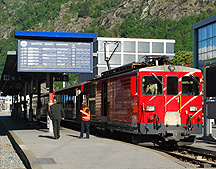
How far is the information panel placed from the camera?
75.2 ft

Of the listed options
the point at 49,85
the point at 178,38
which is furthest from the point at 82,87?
the point at 178,38

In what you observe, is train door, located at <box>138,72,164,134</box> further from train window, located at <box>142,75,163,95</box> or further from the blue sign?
the blue sign

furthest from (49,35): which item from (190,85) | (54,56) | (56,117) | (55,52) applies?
(190,85)

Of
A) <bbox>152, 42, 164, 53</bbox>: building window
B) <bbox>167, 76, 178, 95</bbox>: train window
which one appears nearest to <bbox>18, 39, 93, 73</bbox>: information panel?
<bbox>167, 76, 178, 95</bbox>: train window

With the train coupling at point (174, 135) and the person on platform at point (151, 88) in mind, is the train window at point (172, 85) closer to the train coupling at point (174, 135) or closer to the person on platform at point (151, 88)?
the person on platform at point (151, 88)

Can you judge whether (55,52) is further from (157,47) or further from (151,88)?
(157,47)

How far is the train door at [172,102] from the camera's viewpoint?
1580 centimetres

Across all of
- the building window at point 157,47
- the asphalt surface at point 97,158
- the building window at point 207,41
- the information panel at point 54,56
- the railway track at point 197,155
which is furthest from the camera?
the building window at point 157,47

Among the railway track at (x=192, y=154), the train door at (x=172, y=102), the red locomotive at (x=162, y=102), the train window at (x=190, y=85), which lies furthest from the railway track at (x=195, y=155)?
the train window at (x=190, y=85)

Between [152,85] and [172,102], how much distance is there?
102 centimetres

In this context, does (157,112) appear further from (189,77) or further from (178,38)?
(178,38)

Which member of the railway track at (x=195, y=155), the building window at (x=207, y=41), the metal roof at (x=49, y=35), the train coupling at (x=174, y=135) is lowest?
the railway track at (x=195, y=155)

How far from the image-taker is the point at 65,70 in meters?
23.6

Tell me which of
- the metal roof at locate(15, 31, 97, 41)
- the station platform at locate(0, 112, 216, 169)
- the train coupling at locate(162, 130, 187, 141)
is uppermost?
the metal roof at locate(15, 31, 97, 41)
